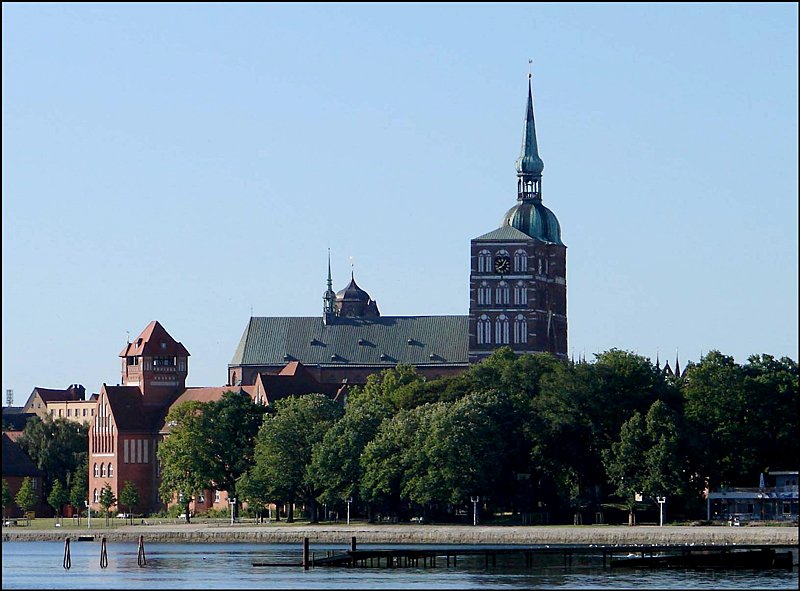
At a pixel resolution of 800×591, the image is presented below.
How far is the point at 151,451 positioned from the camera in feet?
596

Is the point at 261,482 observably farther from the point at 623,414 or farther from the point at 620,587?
the point at 620,587

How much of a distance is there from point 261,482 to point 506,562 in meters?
44.5

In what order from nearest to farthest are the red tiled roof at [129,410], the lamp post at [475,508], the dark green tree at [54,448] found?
the lamp post at [475,508] → the red tiled roof at [129,410] → the dark green tree at [54,448]

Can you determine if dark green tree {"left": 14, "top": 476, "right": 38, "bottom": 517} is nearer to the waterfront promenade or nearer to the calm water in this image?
the waterfront promenade

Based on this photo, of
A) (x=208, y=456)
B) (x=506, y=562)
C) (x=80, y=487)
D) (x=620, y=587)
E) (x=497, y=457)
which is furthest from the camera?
(x=80, y=487)

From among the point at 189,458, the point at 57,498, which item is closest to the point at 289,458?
the point at 189,458

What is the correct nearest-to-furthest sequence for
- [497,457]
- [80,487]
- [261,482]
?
1. [497,457]
2. [261,482]
3. [80,487]

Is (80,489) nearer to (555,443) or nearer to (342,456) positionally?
(342,456)

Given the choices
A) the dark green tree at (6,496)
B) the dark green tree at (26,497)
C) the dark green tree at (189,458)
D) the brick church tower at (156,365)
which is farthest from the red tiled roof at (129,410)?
the dark green tree at (189,458)

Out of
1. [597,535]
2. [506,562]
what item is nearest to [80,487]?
[597,535]

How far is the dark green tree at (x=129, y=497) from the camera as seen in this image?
17300 cm

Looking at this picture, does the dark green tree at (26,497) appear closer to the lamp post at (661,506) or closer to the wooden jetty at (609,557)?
the lamp post at (661,506)

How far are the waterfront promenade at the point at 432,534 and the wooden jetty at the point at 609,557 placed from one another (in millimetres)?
7207

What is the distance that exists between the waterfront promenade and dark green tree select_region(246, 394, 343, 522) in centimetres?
255
